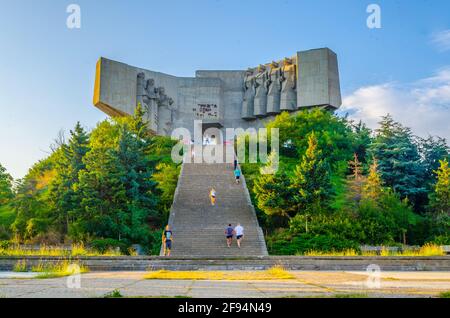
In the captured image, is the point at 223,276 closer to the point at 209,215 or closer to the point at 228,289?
the point at 228,289

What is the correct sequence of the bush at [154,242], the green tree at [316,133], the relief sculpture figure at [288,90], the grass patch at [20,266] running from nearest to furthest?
the grass patch at [20,266] < the bush at [154,242] < the green tree at [316,133] < the relief sculpture figure at [288,90]

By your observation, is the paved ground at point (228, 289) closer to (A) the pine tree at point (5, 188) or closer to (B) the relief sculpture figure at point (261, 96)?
(A) the pine tree at point (5, 188)

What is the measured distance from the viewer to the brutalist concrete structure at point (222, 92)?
1496 inches

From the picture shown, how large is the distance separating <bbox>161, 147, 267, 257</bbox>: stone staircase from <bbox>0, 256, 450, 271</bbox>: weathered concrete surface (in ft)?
7.00

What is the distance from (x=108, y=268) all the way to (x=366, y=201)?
13.1 metres

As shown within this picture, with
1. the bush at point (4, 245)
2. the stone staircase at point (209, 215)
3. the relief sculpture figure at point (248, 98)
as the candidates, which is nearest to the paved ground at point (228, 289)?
the stone staircase at point (209, 215)

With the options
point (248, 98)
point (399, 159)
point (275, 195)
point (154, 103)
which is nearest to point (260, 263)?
point (275, 195)

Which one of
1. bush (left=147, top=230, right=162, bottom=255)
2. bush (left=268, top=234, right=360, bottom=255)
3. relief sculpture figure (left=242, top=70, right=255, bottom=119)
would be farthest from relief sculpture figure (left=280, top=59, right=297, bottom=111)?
bush (left=147, top=230, right=162, bottom=255)

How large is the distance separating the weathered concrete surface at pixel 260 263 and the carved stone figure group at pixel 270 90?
2724cm

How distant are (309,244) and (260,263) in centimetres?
590

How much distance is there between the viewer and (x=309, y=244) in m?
18.7

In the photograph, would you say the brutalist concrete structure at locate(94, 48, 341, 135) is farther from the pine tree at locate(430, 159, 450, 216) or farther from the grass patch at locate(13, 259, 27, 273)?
the grass patch at locate(13, 259, 27, 273)

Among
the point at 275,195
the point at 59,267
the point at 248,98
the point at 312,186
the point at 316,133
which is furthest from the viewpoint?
the point at 248,98
